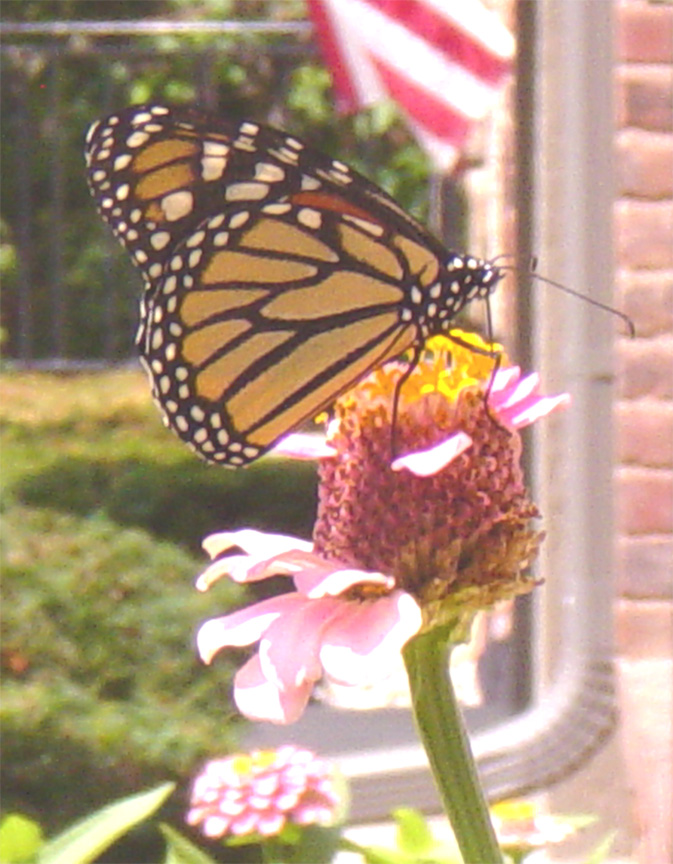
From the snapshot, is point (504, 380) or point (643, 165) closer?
point (504, 380)

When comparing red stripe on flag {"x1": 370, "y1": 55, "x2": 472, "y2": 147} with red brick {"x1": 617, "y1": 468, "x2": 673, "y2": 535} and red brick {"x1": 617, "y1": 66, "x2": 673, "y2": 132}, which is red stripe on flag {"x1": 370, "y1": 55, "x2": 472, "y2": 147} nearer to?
red brick {"x1": 617, "y1": 66, "x2": 673, "y2": 132}

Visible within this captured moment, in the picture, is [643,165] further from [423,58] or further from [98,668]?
[98,668]

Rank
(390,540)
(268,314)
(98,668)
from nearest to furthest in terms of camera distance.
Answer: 1. (390,540)
2. (268,314)
3. (98,668)

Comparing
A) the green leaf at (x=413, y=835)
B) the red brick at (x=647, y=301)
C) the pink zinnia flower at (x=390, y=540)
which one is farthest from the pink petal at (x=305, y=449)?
the red brick at (x=647, y=301)

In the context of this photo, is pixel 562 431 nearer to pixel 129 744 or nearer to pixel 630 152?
pixel 630 152

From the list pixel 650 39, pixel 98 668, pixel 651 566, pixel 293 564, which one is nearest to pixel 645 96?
pixel 650 39
